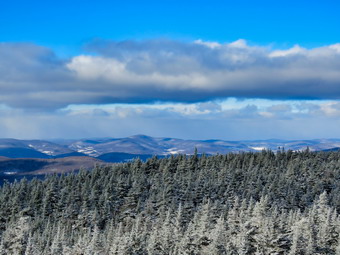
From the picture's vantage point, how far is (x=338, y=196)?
112 m

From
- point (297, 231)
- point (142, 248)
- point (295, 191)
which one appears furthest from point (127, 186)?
point (297, 231)

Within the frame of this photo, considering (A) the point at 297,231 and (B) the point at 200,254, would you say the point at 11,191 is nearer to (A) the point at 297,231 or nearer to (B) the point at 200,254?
(B) the point at 200,254

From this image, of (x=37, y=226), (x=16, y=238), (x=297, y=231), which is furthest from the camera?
(x=37, y=226)

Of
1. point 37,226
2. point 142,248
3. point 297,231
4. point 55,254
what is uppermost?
point 297,231

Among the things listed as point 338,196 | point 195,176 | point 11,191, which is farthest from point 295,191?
point 11,191

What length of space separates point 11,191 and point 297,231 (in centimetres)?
12753

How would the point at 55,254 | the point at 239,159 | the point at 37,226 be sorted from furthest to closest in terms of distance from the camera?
the point at 239,159, the point at 37,226, the point at 55,254

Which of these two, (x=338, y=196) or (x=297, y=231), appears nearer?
(x=297, y=231)

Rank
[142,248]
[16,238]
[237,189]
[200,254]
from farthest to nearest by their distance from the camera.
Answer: [237,189] → [16,238] → [142,248] → [200,254]

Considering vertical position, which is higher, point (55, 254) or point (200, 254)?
point (200, 254)

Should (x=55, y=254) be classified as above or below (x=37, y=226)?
above

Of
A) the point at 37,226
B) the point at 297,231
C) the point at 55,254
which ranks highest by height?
the point at 297,231

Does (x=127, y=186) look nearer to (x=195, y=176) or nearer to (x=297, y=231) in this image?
(x=195, y=176)

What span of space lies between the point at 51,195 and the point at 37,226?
2277 cm
